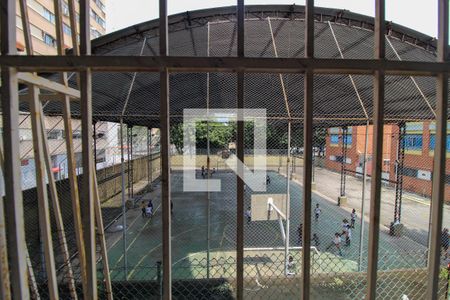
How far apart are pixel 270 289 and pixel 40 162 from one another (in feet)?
15.2

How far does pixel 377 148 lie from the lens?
1.42 meters

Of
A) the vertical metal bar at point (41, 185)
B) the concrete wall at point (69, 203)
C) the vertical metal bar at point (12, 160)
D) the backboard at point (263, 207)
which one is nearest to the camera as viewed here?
the vertical metal bar at point (12, 160)

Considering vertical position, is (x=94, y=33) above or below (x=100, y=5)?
below

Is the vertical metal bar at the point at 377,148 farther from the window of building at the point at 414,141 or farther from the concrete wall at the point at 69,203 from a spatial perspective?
the window of building at the point at 414,141

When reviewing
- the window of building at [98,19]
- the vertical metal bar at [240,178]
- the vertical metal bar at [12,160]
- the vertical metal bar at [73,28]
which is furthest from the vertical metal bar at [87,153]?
the window of building at [98,19]

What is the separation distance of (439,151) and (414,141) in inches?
782

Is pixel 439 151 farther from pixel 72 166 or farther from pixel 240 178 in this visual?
pixel 72 166

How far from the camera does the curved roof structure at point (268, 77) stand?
22.6 ft

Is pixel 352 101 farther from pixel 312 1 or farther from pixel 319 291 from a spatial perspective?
pixel 312 1

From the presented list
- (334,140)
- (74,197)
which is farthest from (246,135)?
(334,140)

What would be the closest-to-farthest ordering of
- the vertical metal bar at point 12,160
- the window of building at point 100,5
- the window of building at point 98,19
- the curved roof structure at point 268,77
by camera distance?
the vertical metal bar at point 12,160 → the curved roof structure at point 268,77 → the window of building at point 98,19 → the window of building at point 100,5

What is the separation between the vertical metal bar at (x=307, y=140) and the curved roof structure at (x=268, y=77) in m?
4.50

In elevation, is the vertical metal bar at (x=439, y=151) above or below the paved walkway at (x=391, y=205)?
above

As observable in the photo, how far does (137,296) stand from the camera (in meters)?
4.83
